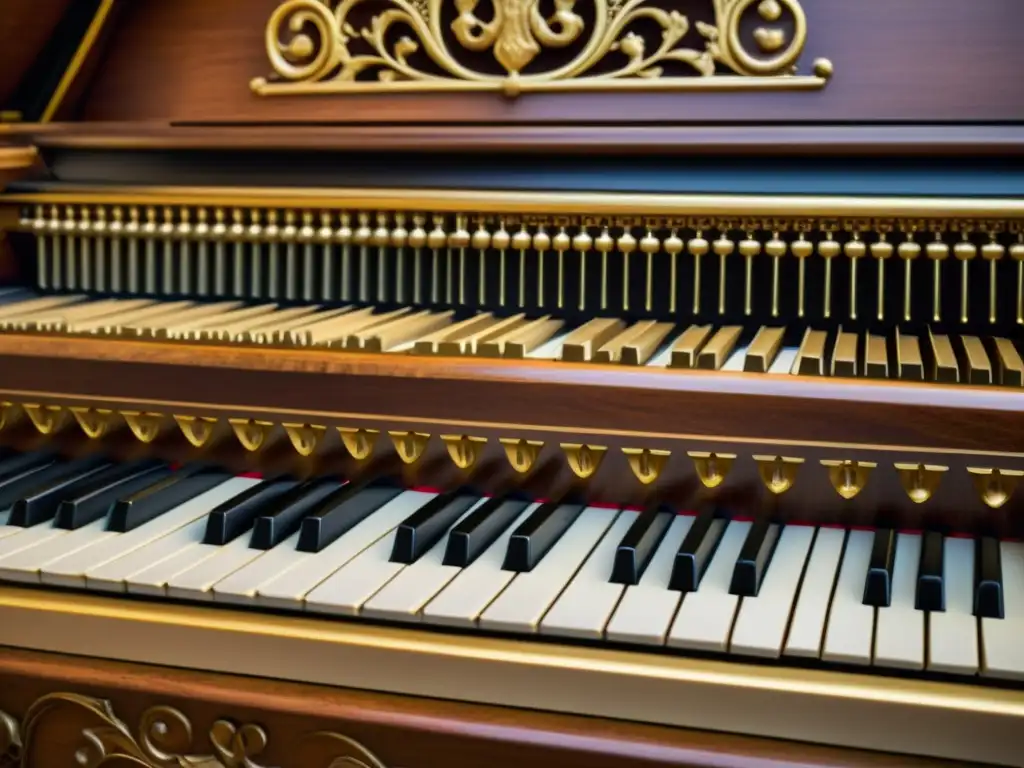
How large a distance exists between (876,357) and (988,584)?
292mm

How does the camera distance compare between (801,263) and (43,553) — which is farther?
(801,263)

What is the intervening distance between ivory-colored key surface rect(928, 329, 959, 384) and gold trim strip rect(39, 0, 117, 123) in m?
1.37

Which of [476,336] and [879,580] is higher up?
[476,336]

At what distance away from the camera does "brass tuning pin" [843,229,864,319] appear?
141 cm

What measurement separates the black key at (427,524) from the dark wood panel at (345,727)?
165 millimetres

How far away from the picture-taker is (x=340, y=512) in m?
1.38

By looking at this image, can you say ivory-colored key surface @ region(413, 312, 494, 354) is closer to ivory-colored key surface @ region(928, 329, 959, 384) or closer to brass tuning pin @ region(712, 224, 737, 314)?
brass tuning pin @ region(712, 224, 737, 314)

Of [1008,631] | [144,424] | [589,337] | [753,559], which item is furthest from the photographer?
[144,424]

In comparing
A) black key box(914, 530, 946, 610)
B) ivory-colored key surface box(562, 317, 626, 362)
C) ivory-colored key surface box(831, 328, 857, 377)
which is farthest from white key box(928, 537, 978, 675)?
ivory-colored key surface box(562, 317, 626, 362)

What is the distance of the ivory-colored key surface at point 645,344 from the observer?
1.28 m

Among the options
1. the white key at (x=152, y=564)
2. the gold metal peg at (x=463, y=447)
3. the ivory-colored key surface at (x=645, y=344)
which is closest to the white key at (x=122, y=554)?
the white key at (x=152, y=564)

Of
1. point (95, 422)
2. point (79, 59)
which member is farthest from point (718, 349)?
point (79, 59)

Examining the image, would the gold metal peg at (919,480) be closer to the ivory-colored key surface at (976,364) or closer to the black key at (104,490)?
the ivory-colored key surface at (976,364)

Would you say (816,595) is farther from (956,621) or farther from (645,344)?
(645,344)
